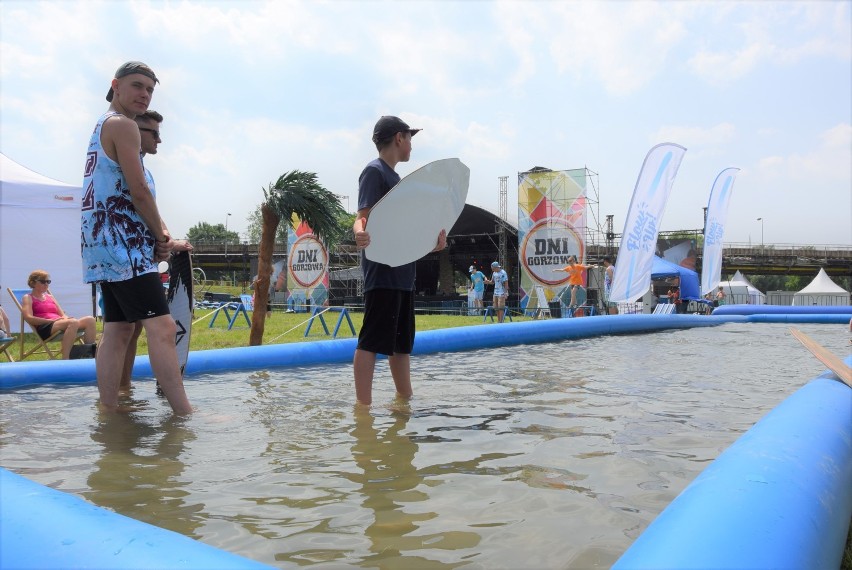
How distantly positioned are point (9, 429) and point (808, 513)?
2.62 metres

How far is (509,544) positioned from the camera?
4.55 feet

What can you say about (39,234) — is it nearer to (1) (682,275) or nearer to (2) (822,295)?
(1) (682,275)

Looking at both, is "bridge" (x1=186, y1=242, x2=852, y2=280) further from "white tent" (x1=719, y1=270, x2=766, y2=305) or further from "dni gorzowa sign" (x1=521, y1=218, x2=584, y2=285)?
"dni gorzowa sign" (x1=521, y1=218, x2=584, y2=285)

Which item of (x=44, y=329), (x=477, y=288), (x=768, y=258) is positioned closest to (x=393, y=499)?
(x=44, y=329)

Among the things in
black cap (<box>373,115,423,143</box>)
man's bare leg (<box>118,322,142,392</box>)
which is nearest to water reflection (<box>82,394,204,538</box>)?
man's bare leg (<box>118,322,142,392</box>)

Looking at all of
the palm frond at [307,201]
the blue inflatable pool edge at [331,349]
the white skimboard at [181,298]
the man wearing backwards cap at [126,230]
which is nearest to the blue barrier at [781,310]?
the blue inflatable pool edge at [331,349]

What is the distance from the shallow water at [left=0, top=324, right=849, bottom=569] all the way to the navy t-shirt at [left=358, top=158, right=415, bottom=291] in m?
0.56

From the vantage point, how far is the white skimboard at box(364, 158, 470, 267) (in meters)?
2.80

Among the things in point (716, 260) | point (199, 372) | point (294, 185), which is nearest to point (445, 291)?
point (716, 260)

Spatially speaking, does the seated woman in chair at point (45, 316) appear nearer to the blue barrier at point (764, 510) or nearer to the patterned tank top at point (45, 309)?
the patterned tank top at point (45, 309)

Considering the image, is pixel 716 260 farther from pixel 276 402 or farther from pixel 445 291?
pixel 445 291

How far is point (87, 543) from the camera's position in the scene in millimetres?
977

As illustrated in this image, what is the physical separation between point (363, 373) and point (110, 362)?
1.06 metres

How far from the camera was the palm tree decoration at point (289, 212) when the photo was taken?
7.21 meters
